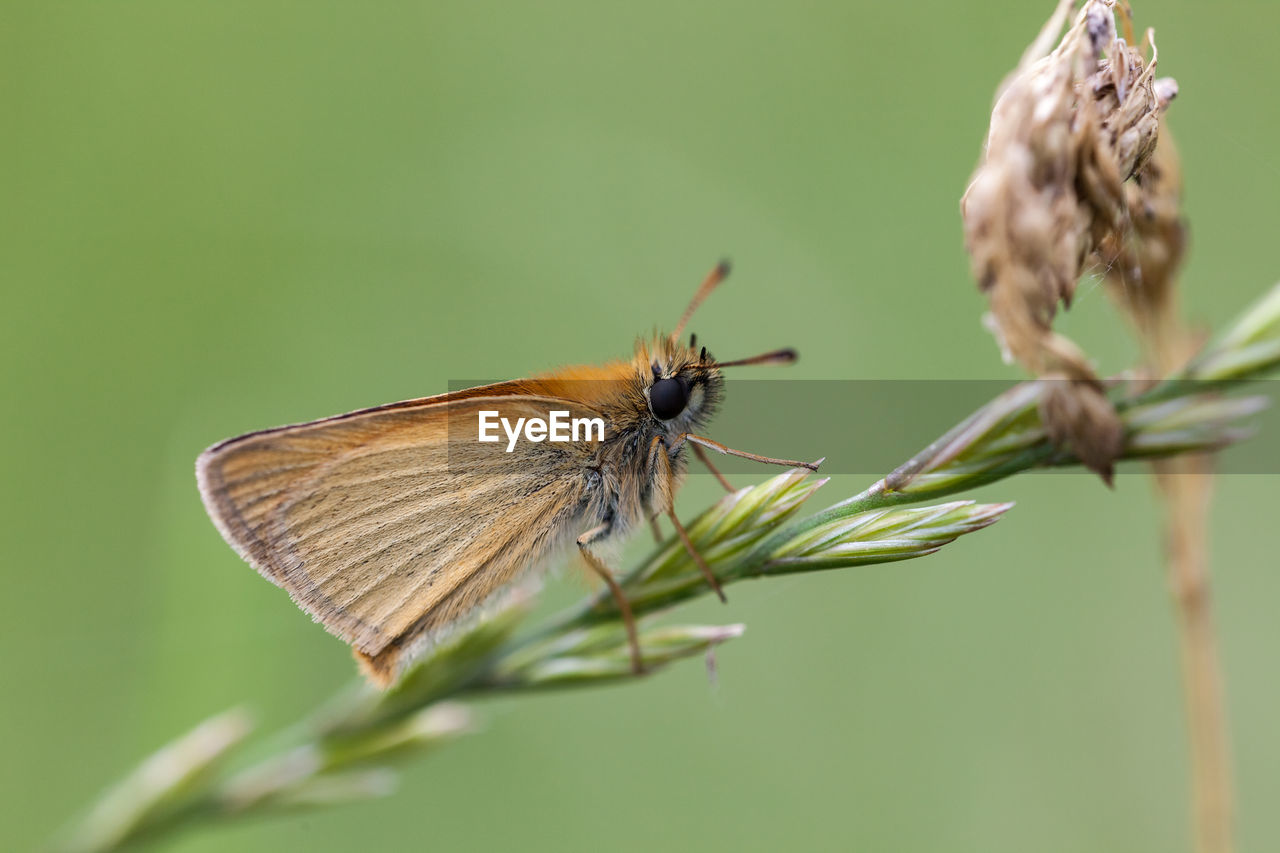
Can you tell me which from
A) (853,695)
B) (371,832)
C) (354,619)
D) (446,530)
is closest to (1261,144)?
(853,695)

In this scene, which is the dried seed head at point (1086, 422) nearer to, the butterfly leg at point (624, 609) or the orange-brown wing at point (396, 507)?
the butterfly leg at point (624, 609)

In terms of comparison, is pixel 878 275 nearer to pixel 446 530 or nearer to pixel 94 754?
pixel 446 530

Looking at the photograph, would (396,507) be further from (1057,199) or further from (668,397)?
(1057,199)

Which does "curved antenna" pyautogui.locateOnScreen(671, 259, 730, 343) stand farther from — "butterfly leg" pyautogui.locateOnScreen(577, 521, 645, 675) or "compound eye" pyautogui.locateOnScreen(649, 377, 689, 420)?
"butterfly leg" pyautogui.locateOnScreen(577, 521, 645, 675)

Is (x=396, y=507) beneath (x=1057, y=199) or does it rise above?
beneath

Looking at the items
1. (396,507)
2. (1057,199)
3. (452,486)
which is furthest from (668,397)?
(1057,199)

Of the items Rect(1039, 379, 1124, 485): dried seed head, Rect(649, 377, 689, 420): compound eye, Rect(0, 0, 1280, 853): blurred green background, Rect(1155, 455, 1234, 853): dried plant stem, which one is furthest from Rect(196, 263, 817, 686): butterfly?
Rect(1039, 379, 1124, 485): dried seed head
